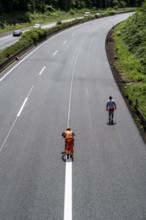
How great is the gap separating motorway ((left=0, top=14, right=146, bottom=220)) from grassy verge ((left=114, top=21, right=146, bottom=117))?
4.08ft

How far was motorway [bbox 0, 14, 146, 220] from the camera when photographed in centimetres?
1116

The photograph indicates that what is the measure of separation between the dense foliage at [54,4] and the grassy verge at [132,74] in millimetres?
54925

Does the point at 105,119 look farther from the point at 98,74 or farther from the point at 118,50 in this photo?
the point at 118,50

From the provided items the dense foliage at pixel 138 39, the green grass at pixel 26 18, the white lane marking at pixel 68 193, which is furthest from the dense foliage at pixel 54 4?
the white lane marking at pixel 68 193

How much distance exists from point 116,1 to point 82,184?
482ft

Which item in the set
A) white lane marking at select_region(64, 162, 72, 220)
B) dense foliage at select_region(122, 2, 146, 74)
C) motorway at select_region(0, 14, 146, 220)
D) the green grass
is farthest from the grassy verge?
the green grass

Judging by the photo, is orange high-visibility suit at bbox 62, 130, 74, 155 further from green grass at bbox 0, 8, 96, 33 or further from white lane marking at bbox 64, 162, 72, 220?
green grass at bbox 0, 8, 96, 33

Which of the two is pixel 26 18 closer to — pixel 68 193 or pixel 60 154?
pixel 60 154

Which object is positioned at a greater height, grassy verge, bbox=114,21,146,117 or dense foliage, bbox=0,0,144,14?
dense foliage, bbox=0,0,144,14

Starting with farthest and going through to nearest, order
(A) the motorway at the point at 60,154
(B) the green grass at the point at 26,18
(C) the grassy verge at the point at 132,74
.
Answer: (B) the green grass at the point at 26,18 → (C) the grassy verge at the point at 132,74 → (A) the motorway at the point at 60,154

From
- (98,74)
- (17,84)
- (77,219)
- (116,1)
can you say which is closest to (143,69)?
(98,74)

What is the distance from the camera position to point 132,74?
32.0 m

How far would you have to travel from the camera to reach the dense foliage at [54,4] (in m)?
92.1

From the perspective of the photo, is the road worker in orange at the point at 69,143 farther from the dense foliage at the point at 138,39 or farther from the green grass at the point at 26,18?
the green grass at the point at 26,18
